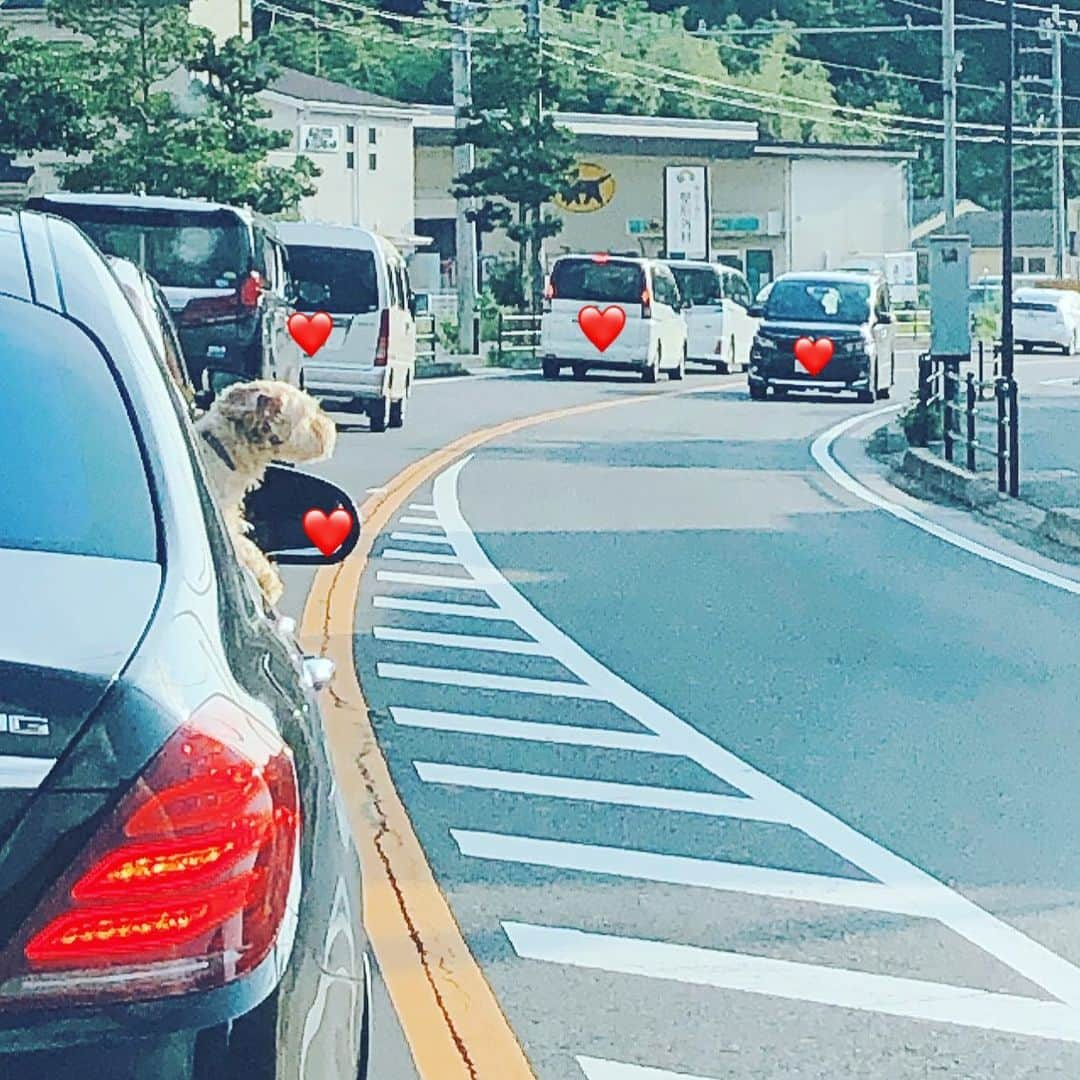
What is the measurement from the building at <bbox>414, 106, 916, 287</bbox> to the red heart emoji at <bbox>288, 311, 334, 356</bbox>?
145 ft

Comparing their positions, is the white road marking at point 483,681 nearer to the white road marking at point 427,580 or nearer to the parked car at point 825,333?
the white road marking at point 427,580

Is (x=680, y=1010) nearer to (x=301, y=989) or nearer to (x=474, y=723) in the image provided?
(x=301, y=989)

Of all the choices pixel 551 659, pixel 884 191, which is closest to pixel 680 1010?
pixel 551 659

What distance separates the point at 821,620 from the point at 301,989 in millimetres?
10135

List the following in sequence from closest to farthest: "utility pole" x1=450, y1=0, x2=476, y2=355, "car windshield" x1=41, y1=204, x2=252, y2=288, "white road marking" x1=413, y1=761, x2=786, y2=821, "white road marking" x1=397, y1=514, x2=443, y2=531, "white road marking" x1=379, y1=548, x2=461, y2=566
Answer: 1. "white road marking" x1=413, y1=761, x2=786, y2=821
2. "white road marking" x1=379, y1=548, x2=461, y2=566
3. "white road marking" x1=397, y1=514, x2=443, y2=531
4. "car windshield" x1=41, y1=204, x2=252, y2=288
5. "utility pole" x1=450, y1=0, x2=476, y2=355

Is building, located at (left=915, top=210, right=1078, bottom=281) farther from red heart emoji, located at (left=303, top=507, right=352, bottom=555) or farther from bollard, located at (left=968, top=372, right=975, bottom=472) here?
red heart emoji, located at (left=303, top=507, right=352, bottom=555)

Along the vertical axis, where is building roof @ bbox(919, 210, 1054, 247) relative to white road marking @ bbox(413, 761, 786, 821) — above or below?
above

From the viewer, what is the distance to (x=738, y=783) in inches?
345

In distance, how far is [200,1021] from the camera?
2857mm

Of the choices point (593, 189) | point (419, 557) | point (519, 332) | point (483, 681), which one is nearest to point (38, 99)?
point (519, 332)

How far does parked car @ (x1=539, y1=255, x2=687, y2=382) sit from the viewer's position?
38500mm

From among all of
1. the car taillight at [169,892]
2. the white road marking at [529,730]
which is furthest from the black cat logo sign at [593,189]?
the car taillight at [169,892]

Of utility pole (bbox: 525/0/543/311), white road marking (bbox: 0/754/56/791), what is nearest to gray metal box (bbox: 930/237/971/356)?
white road marking (bbox: 0/754/56/791)

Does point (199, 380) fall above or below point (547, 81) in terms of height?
below
